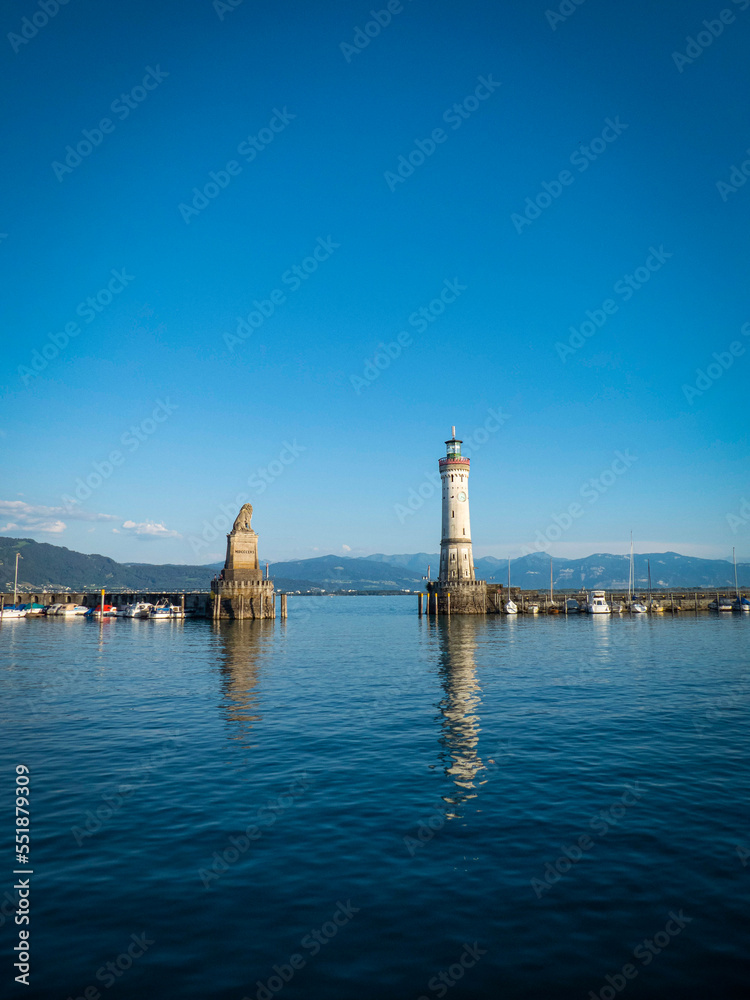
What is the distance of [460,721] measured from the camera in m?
27.1

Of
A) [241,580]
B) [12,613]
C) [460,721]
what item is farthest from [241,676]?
[12,613]

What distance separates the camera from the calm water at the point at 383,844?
9797mm

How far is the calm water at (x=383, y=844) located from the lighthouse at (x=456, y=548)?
244 ft

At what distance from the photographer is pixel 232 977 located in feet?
31.3

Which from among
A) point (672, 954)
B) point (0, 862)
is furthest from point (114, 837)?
point (672, 954)

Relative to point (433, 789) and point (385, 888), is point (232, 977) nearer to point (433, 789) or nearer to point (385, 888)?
point (385, 888)

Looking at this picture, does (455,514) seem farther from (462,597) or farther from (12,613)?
(12,613)

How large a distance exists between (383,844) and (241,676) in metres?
28.5

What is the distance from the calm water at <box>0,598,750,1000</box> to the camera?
980 cm

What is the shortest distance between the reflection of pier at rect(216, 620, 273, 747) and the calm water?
0.33 metres

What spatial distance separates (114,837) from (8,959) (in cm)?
485

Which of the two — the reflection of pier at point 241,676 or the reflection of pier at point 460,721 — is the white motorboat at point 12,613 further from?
the reflection of pier at point 460,721

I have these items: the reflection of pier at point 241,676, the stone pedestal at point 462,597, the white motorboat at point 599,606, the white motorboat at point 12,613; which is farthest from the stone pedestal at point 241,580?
the white motorboat at point 599,606

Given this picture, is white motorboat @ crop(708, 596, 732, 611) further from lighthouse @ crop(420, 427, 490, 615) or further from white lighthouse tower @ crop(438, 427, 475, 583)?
white lighthouse tower @ crop(438, 427, 475, 583)
